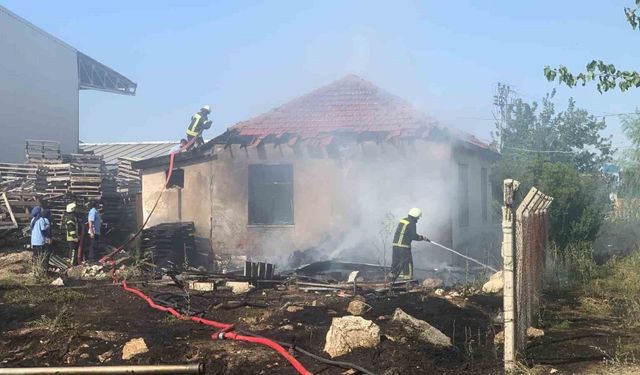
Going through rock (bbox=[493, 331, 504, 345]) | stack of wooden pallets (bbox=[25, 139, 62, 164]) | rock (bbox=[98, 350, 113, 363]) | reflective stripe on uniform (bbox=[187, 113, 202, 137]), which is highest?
reflective stripe on uniform (bbox=[187, 113, 202, 137])

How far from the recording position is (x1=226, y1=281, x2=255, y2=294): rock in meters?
10.6

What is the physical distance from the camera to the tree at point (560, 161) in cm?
1360

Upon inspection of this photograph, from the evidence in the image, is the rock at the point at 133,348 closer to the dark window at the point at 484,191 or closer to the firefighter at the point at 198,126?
the firefighter at the point at 198,126

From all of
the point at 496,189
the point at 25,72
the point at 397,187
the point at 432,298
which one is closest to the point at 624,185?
the point at 496,189

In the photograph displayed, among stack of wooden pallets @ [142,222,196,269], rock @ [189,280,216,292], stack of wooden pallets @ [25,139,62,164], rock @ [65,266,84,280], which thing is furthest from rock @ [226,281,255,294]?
stack of wooden pallets @ [25,139,62,164]

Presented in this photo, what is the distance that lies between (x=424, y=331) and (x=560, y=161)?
16895mm

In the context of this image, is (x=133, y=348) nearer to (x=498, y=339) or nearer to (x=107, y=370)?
(x=107, y=370)

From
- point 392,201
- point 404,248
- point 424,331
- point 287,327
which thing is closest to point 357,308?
point 287,327

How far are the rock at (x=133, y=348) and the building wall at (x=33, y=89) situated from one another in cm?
1937

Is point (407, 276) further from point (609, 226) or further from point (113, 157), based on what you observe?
point (113, 157)

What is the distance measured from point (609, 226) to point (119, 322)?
14099 millimetres

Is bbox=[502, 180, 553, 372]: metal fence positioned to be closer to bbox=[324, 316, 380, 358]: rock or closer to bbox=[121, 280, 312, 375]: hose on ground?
bbox=[324, 316, 380, 358]: rock

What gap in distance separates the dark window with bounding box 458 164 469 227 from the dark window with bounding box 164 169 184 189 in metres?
7.60

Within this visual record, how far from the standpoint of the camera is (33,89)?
82.0ft
